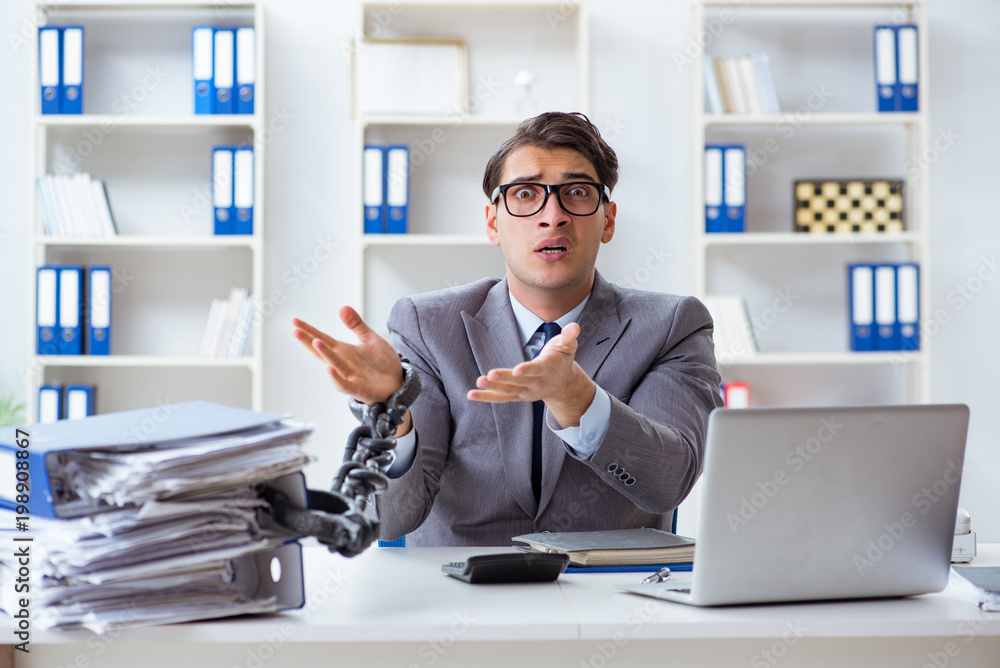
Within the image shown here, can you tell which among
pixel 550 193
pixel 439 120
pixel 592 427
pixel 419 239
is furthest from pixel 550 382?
pixel 439 120

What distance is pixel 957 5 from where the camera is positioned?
3332 mm

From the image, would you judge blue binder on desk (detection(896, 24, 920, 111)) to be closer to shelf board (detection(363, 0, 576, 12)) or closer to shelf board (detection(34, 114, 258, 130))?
shelf board (detection(363, 0, 576, 12))

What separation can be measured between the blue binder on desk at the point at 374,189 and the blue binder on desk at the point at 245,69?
44 centimetres

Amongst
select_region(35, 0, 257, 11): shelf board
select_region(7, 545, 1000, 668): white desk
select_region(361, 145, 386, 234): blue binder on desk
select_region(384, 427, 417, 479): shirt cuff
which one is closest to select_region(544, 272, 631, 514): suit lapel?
select_region(384, 427, 417, 479): shirt cuff

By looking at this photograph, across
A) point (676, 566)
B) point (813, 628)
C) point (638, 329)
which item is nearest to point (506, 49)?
point (638, 329)

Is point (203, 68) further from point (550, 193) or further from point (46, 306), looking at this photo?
point (550, 193)

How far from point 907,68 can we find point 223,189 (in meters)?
2.41

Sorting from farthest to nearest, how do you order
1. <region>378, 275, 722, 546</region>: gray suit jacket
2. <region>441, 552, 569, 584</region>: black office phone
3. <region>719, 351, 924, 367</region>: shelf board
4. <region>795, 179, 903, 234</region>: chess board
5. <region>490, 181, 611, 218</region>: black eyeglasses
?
<region>795, 179, 903, 234</region>: chess board → <region>719, 351, 924, 367</region>: shelf board → <region>490, 181, 611, 218</region>: black eyeglasses → <region>378, 275, 722, 546</region>: gray suit jacket → <region>441, 552, 569, 584</region>: black office phone

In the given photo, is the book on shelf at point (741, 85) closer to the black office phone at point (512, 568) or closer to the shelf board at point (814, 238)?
the shelf board at point (814, 238)

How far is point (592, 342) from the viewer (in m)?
1.73

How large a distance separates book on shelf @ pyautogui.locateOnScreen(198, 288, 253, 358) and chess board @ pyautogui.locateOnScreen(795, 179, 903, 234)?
6.63 feet

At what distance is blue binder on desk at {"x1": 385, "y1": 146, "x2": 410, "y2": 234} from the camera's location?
3.03 metres

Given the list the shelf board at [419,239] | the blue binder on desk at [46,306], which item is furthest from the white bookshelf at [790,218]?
the blue binder on desk at [46,306]

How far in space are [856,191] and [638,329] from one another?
6.10 feet
